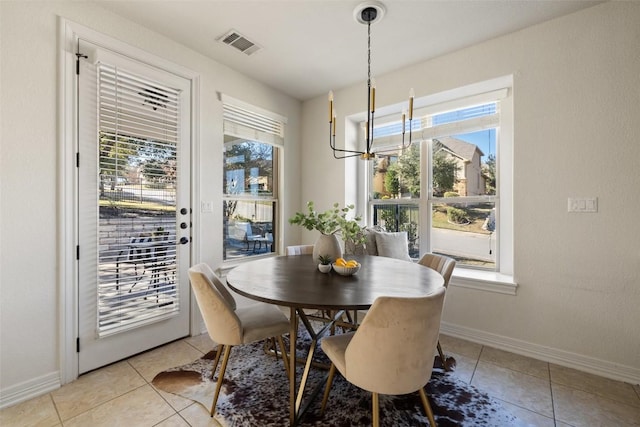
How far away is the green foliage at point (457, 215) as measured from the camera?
119 inches

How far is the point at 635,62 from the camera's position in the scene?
1.98m

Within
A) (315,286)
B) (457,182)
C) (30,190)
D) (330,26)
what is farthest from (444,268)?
(30,190)

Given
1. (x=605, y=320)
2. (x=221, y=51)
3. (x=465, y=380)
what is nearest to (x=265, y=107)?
(x=221, y=51)

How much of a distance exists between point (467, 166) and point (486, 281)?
119cm

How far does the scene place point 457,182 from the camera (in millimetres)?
Answer: 3070

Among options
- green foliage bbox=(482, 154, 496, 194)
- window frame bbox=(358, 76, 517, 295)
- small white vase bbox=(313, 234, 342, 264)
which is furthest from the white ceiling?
small white vase bbox=(313, 234, 342, 264)

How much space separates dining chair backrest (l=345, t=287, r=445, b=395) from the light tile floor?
37.0 inches

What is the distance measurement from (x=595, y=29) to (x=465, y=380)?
2698mm

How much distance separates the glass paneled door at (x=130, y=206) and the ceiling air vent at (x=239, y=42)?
1.78 feet

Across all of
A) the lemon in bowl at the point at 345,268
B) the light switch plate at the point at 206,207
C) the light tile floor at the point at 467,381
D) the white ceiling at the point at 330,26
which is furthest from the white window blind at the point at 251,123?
the light tile floor at the point at 467,381

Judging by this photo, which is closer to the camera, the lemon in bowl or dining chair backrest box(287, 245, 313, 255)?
the lemon in bowl

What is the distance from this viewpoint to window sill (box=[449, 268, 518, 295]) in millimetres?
2465

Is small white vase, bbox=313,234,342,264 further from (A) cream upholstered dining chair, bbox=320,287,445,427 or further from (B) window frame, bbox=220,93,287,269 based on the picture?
(B) window frame, bbox=220,93,287,269

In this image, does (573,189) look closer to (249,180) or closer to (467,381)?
(467,381)
